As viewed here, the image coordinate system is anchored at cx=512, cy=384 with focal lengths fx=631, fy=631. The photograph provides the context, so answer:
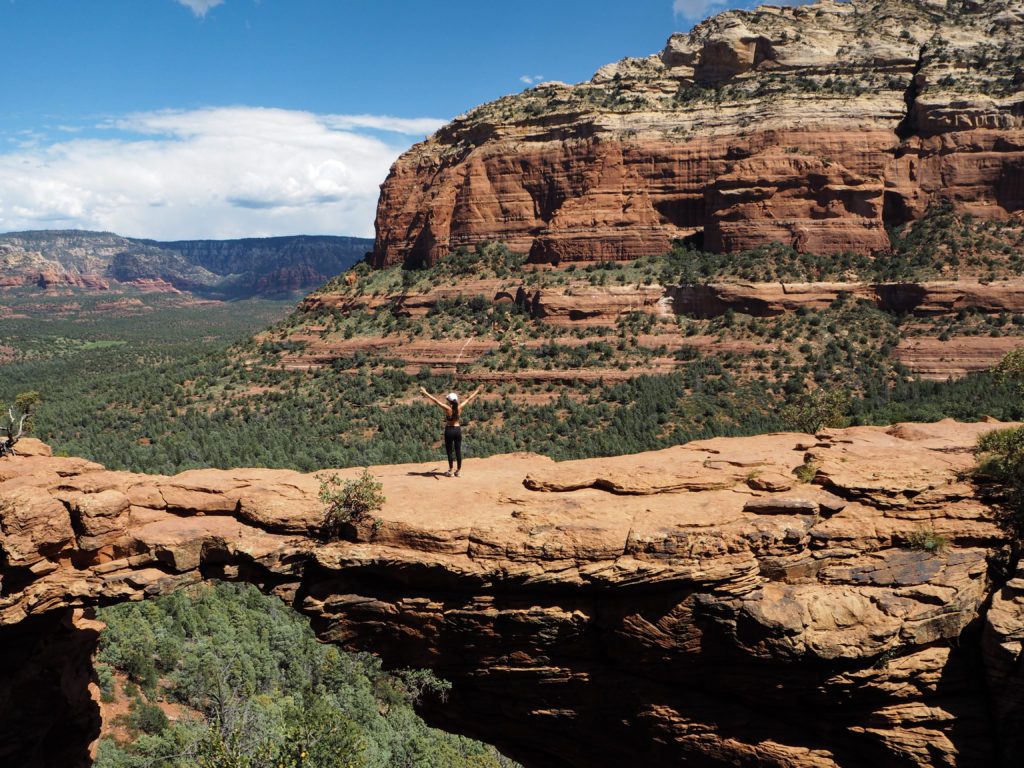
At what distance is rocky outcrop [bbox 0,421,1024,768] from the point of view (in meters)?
11.5

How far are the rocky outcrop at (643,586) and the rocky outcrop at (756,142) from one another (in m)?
70.4

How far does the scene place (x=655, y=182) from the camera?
84.2m

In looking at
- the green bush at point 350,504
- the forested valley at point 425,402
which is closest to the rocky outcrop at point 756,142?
the forested valley at point 425,402

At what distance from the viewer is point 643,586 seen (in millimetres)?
12125

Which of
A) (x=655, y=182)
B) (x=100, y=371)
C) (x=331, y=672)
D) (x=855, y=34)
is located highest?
(x=855, y=34)

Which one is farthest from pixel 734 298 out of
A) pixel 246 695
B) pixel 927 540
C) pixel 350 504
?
pixel 350 504

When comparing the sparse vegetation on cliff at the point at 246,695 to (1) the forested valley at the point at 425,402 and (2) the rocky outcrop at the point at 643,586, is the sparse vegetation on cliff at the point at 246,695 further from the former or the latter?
(2) the rocky outcrop at the point at 643,586

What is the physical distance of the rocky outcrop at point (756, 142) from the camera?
75688mm

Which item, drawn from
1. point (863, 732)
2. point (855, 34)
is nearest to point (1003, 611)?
point (863, 732)

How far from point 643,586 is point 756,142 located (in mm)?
80092

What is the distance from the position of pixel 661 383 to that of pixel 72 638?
178ft

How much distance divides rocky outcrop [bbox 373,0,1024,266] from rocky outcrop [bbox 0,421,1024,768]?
70.4 metres

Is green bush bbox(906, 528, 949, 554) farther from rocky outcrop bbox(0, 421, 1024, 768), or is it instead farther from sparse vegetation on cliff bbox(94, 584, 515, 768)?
sparse vegetation on cliff bbox(94, 584, 515, 768)

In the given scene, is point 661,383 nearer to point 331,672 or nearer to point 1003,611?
point 331,672
